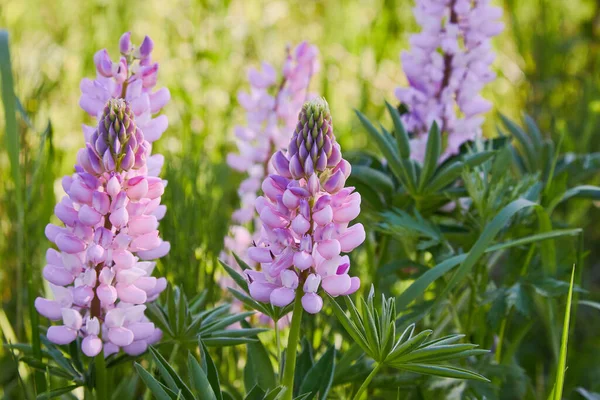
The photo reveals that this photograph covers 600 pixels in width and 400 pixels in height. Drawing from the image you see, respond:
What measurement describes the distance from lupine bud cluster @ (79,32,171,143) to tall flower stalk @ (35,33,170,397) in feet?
0.09

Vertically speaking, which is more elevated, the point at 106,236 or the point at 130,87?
the point at 130,87

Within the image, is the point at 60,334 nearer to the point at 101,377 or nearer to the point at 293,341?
the point at 101,377

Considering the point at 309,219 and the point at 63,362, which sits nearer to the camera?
the point at 309,219

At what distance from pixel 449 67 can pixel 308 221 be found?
0.92 m

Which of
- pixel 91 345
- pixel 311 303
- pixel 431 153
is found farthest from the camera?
pixel 431 153

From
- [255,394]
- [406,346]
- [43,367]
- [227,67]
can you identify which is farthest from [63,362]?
[227,67]

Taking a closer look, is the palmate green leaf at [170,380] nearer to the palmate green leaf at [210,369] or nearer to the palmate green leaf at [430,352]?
the palmate green leaf at [210,369]

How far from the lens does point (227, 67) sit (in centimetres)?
369

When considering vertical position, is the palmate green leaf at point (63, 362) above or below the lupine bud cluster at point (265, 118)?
below

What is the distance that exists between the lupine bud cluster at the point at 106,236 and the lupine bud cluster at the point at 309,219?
0.22m

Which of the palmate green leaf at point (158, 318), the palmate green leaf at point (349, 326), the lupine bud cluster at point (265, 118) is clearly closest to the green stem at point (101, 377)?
the palmate green leaf at point (158, 318)

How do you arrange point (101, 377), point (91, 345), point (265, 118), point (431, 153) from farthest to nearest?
1. point (265, 118)
2. point (431, 153)
3. point (101, 377)
4. point (91, 345)

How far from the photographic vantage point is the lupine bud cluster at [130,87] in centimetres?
140

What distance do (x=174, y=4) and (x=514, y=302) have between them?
2990mm
